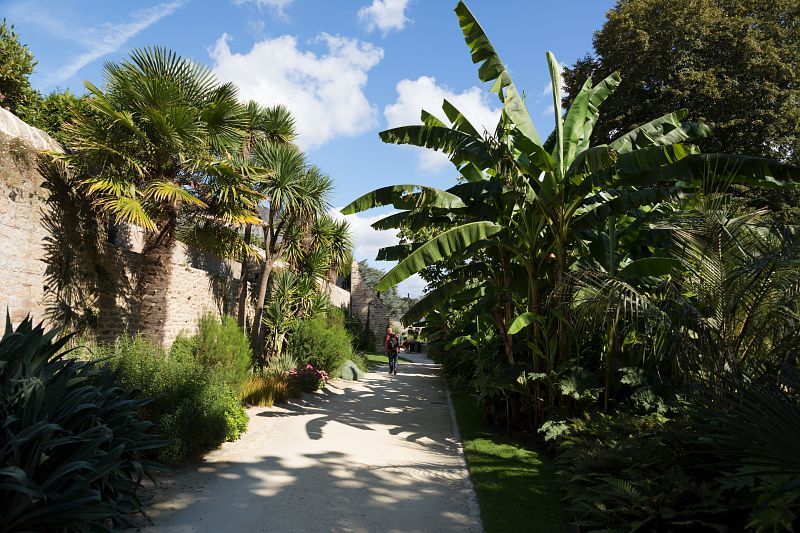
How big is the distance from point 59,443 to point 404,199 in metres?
5.94

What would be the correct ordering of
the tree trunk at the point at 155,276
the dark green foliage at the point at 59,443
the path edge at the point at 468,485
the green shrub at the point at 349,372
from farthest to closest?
the green shrub at the point at 349,372 < the tree trunk at the point at 155,276 < the path edge at the point at 468,485 < the dark green foliage at the point at 59,443

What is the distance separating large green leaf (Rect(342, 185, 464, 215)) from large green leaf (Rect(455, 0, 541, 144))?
1.74 meters

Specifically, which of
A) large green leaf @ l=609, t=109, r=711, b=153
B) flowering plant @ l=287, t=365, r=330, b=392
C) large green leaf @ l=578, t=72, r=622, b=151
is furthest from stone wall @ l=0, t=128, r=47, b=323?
large green leaf @ l=609, t=109, r=711, b=153

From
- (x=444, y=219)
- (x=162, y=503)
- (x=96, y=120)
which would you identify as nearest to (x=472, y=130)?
(x=444, y=219)

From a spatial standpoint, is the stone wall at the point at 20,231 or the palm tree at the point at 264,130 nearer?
the stone wall at the point at 20,231

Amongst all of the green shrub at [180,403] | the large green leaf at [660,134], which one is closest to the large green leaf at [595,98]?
the large green leaf at [660,134]

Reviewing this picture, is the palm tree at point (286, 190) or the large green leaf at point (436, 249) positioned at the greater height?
the palm tree at point (286, 190)

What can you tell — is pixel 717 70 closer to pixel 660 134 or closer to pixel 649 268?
pixel 660 134

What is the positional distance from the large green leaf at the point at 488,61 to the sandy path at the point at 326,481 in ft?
18.2

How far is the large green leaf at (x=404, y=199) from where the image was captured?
26.3ft

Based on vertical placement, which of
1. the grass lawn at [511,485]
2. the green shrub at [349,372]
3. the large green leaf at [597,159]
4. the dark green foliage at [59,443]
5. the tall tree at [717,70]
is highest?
the tall tree at [717,70]

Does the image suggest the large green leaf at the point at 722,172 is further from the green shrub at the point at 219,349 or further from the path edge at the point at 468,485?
the green shrub at the point at 219,349

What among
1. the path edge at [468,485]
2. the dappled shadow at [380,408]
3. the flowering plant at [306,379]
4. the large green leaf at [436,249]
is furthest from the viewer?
the flowering plant at [306,379]

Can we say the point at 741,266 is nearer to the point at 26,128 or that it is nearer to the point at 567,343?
the point at 567,343
